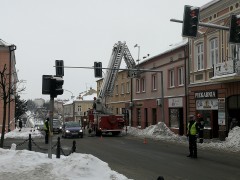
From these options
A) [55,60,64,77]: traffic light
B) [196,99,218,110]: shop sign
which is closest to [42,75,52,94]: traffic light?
[55,60,64,77]: traffic light

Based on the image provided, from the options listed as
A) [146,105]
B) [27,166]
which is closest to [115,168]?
[27,166]

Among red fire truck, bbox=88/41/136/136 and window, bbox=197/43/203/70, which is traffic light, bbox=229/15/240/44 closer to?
window, bbox=197/43/203/70

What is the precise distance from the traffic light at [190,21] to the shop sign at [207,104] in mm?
14537

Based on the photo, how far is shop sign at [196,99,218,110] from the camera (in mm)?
27859

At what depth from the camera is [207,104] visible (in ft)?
94.5

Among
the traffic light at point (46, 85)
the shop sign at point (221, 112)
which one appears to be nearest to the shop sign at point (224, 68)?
the shop sign at point (221, 112)

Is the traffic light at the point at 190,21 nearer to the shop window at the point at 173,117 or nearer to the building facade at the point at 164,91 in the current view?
the building facade at the point at 164,91

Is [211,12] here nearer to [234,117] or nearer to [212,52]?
[212,52]

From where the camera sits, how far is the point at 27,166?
36.8 feet

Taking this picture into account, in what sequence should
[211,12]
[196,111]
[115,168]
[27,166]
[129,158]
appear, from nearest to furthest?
[27,166] → [115,168] → [129,158] → [211,12] → [196,111]

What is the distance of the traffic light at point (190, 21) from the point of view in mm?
13852

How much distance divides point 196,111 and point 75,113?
7953cm

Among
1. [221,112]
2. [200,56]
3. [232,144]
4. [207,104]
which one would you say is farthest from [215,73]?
[232,144]

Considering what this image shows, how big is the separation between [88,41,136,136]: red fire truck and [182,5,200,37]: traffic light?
22.3 metres
